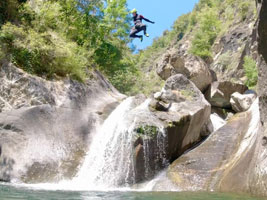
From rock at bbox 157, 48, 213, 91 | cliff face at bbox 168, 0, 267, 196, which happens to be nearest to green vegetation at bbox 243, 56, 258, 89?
rock at bbox 157, 48, 213, 91

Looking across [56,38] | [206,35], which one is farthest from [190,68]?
[206,35]

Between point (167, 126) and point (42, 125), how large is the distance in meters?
4.65

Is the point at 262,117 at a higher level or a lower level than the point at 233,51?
lower

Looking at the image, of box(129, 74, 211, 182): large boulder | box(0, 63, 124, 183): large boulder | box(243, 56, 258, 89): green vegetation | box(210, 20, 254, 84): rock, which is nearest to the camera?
box(0, 63, 124, 183): large boulder

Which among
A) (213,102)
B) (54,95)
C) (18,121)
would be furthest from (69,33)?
(213,102)

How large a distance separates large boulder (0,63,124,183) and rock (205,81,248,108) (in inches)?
328

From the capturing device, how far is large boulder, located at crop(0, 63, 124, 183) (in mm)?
11117

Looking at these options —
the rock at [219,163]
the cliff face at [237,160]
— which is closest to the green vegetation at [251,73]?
the rock at [219,163]

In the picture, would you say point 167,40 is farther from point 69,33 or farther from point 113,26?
point 69,33

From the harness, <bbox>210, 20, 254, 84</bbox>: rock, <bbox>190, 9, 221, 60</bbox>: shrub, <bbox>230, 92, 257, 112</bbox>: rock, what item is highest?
<bbox>190, 9, 221, 60</bbox>: shrub

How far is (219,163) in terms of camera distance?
1126 centimetres

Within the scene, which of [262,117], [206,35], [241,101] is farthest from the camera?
[206,35]

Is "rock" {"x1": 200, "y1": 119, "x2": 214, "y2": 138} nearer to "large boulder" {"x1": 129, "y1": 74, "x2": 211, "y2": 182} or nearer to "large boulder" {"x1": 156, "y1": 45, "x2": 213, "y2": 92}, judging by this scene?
"large boulder" {"x1": 129, "y1": 74, "x2": 211, "y2": 182}

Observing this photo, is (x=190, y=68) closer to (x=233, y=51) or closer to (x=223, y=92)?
(x=223, y=92)
